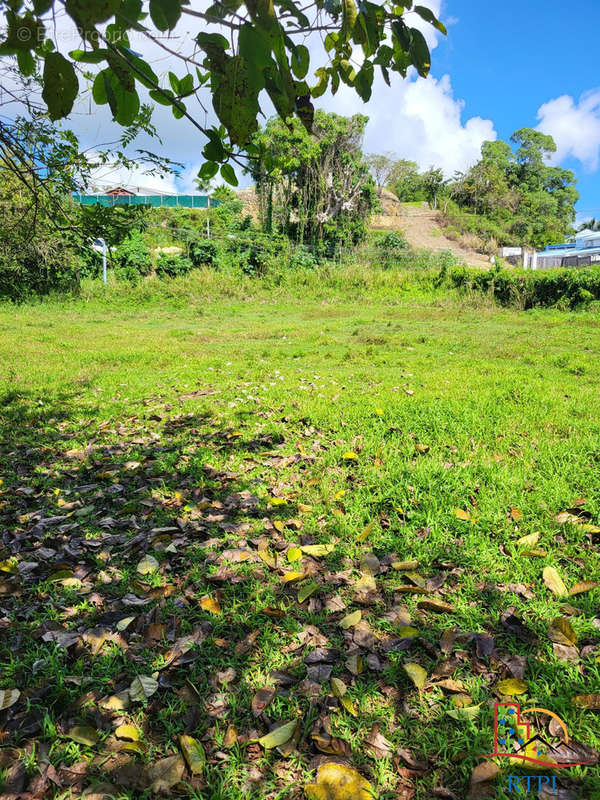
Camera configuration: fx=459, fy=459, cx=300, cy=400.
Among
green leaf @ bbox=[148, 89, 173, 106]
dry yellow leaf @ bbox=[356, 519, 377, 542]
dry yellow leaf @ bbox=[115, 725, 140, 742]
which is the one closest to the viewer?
green leaf @ bbox=[148, 89, 173, 106]

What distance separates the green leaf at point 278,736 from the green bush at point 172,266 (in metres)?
19.1

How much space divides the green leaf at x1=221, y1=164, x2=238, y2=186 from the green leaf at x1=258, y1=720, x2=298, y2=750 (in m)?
1.74

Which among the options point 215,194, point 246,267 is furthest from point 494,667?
point 246,267

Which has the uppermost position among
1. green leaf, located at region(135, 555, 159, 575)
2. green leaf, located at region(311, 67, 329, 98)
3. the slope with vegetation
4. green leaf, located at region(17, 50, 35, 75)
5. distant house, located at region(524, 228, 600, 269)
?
the slope with vegetation

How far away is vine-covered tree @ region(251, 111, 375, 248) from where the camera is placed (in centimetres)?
2359

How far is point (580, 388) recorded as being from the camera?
17.4ft

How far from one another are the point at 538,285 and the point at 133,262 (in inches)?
600

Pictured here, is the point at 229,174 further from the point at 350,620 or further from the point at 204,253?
the point at 204,253

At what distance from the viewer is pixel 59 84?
1011 mm

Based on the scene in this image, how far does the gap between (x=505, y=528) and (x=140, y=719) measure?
1988 millimetres

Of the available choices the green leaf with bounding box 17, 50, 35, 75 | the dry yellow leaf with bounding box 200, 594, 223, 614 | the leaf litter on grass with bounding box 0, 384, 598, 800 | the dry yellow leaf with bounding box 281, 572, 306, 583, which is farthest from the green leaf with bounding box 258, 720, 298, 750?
the green leaf with bounding box 17, 50, 35, 75

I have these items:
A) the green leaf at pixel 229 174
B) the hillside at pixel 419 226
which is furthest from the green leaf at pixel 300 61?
the hillside at pixel 419 226

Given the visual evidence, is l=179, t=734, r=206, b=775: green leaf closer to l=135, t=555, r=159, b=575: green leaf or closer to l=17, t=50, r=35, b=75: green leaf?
l=135, t=555, r=159, b=575: green leaf

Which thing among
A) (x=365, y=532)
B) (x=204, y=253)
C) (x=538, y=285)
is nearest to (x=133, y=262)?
(x=204, y=253)
